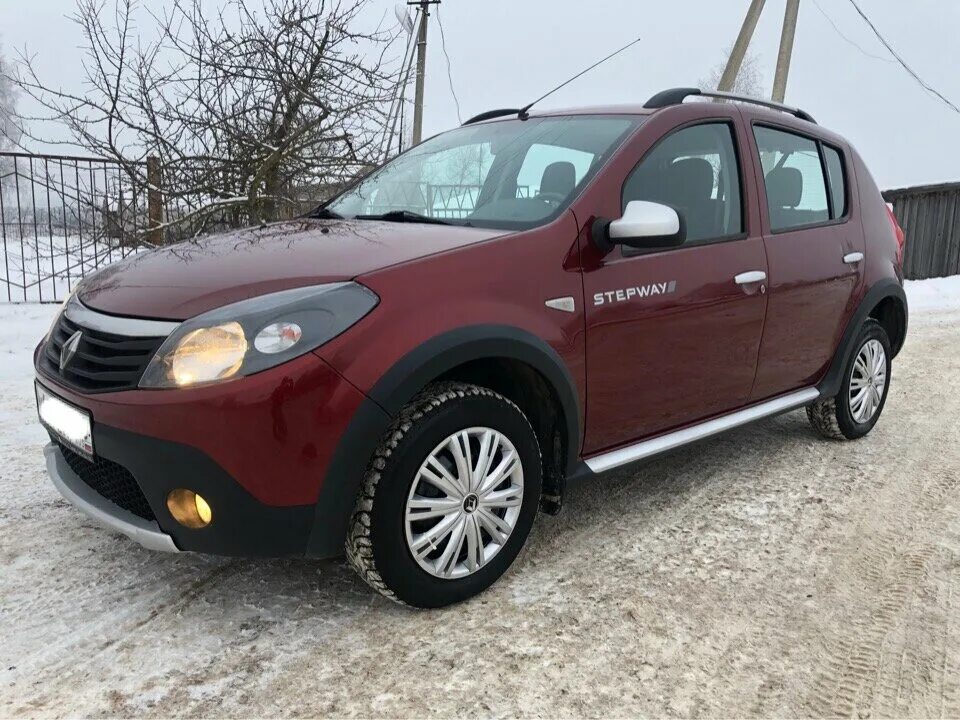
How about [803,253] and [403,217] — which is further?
[803,253]

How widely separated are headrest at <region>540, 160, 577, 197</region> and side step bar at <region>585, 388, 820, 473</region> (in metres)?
1.01

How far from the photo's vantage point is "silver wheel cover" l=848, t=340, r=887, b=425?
434 cm

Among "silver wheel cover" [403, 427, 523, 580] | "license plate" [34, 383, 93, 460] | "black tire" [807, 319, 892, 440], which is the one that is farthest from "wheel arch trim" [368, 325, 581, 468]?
"black tire" [807, 319, 892, 440]

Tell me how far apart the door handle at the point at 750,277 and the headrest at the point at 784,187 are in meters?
0.41

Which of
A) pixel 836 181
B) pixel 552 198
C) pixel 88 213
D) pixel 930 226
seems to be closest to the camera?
pixel 552 198

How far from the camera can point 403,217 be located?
3.12 m

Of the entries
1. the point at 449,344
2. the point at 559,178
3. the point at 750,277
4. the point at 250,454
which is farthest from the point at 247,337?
the point at 750,277

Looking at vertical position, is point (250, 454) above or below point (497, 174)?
below

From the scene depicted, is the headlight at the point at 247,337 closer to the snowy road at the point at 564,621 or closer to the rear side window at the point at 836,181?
the snowy road at the point at 564,621

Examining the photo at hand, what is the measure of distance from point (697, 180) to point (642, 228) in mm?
762

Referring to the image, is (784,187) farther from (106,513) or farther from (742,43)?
(742,43)

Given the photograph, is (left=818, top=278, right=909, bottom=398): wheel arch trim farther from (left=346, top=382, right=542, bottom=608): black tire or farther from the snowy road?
(left=346, top=382, right=542, bottom=608): black tire

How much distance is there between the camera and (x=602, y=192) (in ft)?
9.59

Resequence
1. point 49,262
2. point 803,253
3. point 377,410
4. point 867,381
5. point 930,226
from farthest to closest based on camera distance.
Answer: point 930,226 → point 49,262 → point 867,381 → point 803,253 → point 377,410
